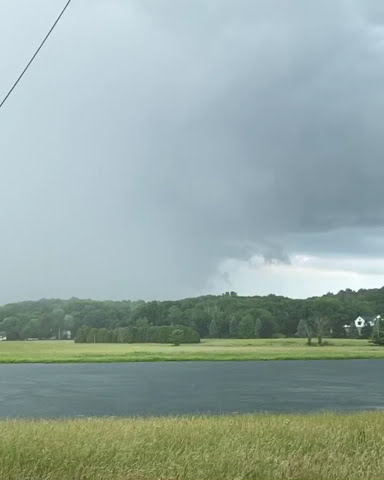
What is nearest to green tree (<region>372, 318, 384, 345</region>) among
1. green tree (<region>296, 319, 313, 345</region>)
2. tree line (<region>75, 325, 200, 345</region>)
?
green tree (<region>296, 319, 313, 345</region>)

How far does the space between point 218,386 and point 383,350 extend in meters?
86.4

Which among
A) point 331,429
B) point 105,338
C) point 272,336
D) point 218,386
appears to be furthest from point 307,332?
point 331,429

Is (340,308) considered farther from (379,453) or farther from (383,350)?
(379,453)

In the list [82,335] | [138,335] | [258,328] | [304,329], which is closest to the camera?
[304,329]

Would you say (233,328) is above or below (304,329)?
above

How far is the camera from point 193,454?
11.5 m

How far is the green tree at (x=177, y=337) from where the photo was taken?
170200mm

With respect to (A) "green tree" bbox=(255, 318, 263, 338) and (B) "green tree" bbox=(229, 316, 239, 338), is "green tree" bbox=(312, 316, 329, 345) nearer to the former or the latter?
(A) "green tree" bbox=(255, 318, 263, 338)

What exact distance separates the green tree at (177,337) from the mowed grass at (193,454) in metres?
156

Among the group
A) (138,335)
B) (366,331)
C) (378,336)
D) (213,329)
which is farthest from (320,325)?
(138,335)

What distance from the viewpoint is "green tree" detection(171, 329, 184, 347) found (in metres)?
170

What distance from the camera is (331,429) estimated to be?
49.8ft

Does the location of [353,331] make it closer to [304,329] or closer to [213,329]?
[304,329]

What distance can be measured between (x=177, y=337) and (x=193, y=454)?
528ft
